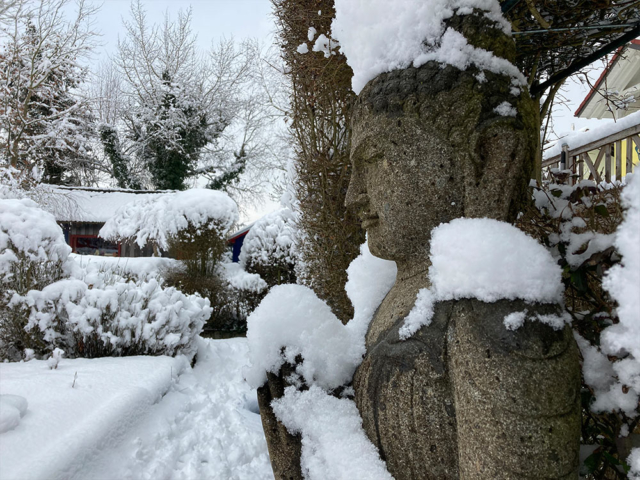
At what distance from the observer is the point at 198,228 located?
8.61 meters

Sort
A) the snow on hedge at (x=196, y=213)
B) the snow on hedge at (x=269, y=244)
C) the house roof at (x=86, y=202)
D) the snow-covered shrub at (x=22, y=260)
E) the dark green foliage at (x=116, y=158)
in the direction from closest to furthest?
1. the snow-covered shrub at (x=22, y=260)
2. the snow on hedge at (x=196, y=213)
3. the snow on hedge at (x=269, y=244)
4. the house roof at (x=86, y=202)
5. the dark green foliage at (x=116, y=158)

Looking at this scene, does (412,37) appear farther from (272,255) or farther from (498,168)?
(272,255)

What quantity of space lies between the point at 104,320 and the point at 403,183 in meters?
4.31

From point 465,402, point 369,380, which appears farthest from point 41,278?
point 465,402

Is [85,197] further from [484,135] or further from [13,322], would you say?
[484,135]

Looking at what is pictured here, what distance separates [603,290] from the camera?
0.94 m

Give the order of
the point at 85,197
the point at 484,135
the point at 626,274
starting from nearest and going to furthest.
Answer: the point at 626,274 < the point at 484,135 < the point at 85,197

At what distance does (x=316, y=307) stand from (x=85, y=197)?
15658 mm

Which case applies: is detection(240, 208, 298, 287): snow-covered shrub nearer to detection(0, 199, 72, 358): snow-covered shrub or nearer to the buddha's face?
detection(0, 199, 72, 358): snow-covered shrub

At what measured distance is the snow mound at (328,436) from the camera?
38.4 inches

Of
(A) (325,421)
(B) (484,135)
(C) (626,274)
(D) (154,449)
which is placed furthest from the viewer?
(D) (154,449)

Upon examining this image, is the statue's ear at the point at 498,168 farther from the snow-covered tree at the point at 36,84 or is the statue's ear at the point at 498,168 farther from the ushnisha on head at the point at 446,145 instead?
the snow-covered tree at the point at 36,84

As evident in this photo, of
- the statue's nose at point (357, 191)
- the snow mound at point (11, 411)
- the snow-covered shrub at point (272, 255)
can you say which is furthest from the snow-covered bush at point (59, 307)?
the snow-covered shrub at point (272, 255)

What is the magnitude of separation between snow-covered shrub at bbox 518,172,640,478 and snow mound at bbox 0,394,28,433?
103 inches
